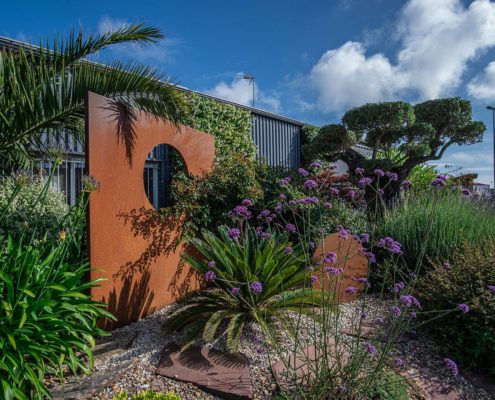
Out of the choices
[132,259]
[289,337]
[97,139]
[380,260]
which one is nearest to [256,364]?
[289,337]

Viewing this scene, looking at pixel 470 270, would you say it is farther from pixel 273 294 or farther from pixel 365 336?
pixel 273 294

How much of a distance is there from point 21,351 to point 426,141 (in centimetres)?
830

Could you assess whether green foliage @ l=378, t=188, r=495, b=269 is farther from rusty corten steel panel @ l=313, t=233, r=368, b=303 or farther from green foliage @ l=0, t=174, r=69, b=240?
green foliage @ l=0, t=174, r=69, b=240

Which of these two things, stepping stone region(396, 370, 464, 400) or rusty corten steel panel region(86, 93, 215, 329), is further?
rusty corten steel panel region(86, 93, 215, 329)

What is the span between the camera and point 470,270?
306cm

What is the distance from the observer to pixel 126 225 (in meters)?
3.37

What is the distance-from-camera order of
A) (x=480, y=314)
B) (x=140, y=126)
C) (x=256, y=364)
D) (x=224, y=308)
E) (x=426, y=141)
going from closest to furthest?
(x=256, y=364) < (x=480, y=314) < (x=224, y=308) < (x=140, y=126) < (x=426, y=141)

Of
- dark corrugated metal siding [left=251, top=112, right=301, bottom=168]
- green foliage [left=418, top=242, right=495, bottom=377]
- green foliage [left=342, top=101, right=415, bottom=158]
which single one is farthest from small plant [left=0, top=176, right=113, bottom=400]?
dark corrugated metal siding [left=251, top=112, right=301, bottom=168]

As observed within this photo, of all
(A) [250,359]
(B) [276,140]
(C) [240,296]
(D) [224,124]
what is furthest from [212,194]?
(B) [276,140]

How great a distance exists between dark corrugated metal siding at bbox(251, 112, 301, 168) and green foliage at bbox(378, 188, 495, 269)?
4.87 m

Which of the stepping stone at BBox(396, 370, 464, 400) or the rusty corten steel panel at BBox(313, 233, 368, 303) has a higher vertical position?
the rusty corten steel panel at BBox(313, 233, 368, 303)

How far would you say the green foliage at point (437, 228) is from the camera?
4320mm

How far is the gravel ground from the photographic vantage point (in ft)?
7.26

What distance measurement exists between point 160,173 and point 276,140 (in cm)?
492
